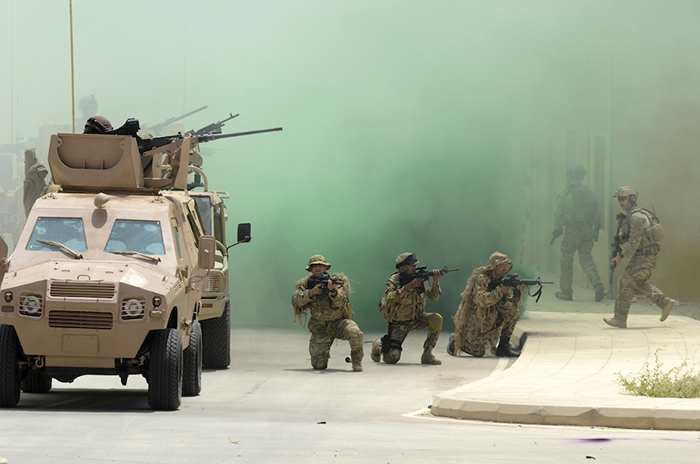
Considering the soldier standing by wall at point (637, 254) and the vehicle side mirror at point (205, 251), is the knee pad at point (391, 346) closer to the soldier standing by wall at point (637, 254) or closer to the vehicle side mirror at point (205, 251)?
the soldier standing by wall at point (637, 254)

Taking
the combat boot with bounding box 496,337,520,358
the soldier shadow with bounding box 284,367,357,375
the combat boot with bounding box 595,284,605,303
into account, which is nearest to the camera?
the soldier shadow with bounding box 284,367,357,375

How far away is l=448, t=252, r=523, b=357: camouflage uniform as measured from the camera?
561 inches

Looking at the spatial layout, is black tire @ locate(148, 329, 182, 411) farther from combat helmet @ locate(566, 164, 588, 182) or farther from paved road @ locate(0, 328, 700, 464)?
combat helmet @ locate(566, 164, 588, 182)

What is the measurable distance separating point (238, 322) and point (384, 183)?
4.25 m

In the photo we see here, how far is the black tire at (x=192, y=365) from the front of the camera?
10398 millimetres

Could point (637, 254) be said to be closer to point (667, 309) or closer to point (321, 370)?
point (667, 309)

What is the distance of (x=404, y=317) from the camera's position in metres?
13.9

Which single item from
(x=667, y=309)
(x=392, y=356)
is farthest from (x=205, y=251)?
(x=667, y=309)

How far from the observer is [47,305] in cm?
897

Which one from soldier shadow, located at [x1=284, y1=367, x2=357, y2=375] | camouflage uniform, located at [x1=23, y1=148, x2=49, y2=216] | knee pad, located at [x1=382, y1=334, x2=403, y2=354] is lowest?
soldier shadow, located at [x1=284, y1=367, x2=357, y2=375]

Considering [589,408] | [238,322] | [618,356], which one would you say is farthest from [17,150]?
[589,408]

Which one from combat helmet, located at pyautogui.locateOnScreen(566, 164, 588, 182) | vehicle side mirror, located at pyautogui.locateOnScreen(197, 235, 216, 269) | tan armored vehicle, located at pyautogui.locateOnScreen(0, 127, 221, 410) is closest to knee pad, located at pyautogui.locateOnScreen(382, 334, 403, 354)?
tan armored vehicle, located at pyautogui.locateOnScreen(0, 127, 221, 410)

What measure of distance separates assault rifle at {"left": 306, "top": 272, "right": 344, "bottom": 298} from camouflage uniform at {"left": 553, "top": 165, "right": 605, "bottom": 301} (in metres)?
9.58

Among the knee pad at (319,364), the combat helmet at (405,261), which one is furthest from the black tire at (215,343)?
the combat helmet at (405,261)
